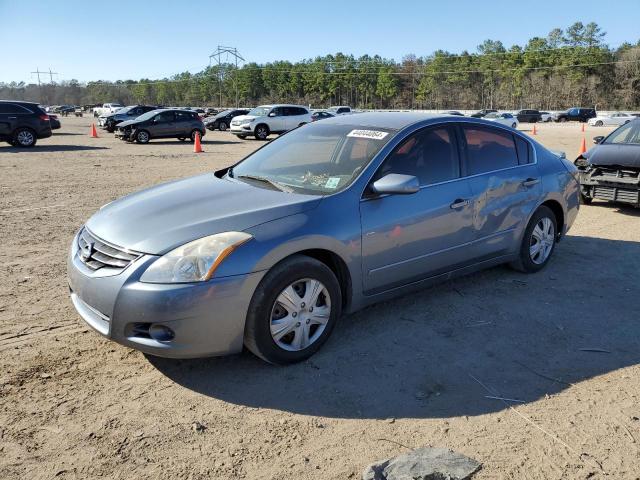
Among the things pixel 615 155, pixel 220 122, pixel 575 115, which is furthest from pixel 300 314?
pixel 575 115

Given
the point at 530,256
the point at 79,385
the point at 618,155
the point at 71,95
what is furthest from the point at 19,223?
the point at 71,95

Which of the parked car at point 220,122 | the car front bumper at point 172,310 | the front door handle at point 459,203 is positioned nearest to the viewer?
the car front bumper at point 172,310

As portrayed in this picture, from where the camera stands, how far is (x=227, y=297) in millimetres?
3285

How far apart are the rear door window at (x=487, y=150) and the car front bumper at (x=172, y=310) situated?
249 cm

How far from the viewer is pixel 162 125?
966 inches

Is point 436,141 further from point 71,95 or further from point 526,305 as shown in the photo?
point 71,95

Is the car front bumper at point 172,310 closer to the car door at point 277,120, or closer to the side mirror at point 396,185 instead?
the side mirror at point 396,185

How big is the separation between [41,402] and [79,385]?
24cm

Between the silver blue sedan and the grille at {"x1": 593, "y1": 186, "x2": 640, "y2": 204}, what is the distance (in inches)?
148

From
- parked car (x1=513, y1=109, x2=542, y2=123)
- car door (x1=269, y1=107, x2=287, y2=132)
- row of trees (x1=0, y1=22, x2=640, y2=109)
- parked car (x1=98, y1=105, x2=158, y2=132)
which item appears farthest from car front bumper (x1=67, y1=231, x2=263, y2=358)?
row of trees (x1=0, y1=22, x2=640, y2=109)

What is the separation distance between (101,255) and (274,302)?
1.15m

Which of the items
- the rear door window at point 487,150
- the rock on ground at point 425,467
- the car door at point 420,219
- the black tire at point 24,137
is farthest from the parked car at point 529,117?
the rock on ground at point 425,467

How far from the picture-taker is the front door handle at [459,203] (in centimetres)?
459

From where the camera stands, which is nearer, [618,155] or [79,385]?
[79,385]
